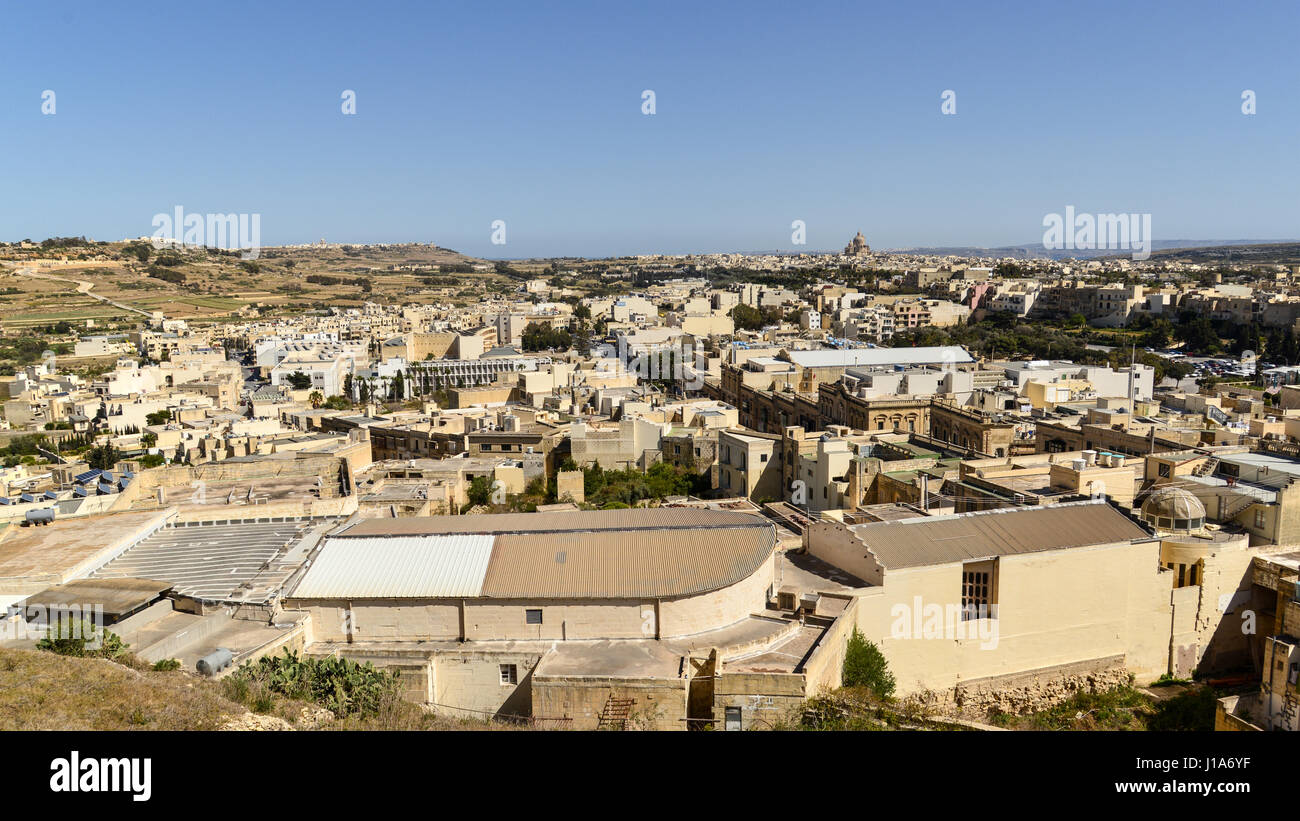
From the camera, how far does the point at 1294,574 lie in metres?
15.9

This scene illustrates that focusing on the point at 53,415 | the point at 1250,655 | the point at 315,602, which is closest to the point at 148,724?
the point at 315,602

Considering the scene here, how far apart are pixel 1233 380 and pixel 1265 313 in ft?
86.5

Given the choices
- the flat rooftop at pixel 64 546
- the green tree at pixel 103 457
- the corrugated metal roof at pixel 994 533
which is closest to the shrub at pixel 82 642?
the flat rooftop at pixel 64 546

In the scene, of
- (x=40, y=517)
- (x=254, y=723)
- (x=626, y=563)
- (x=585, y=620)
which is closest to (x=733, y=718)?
(x=585, y=620)

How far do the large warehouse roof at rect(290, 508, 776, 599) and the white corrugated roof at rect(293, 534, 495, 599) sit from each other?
0.6 inches

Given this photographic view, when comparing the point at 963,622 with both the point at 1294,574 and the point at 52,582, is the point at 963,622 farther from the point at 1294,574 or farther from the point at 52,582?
the point at 52,582

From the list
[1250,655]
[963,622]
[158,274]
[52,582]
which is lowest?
[1250,655]

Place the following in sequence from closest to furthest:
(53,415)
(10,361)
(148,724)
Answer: (148,724) < (53,415) < (10,361)

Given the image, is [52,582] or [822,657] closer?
[822,657]

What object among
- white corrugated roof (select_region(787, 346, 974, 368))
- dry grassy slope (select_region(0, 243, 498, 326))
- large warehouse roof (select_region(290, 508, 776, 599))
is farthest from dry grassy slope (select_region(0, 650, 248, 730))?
dry grassy slope (select_region(0, 243, 498, 326))

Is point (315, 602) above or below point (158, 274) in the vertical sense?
below

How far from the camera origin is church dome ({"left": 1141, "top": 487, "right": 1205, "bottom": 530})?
17031 millimetres

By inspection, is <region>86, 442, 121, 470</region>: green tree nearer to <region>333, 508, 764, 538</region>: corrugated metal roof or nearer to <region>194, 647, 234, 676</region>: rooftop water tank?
<region>333, 508, 764, 538</region>: corrugated metal roof

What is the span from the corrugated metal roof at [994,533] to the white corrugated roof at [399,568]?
6.58 meters
